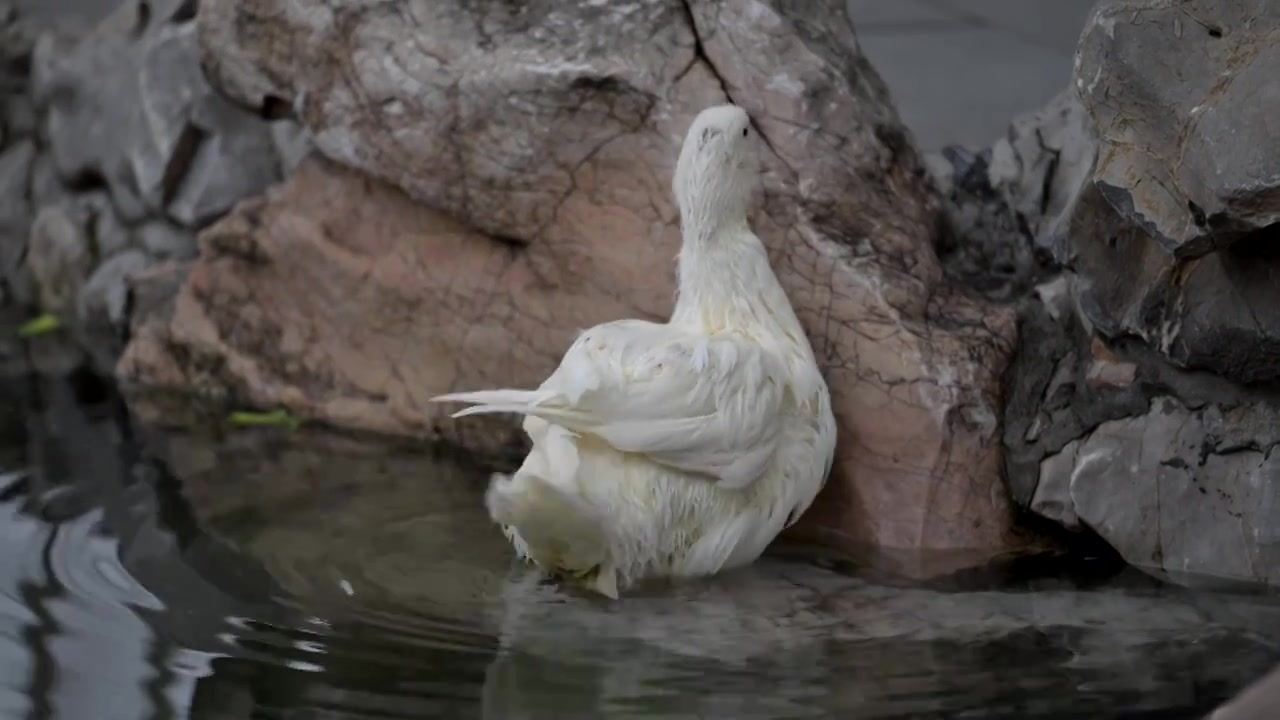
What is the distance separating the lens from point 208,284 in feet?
16.6

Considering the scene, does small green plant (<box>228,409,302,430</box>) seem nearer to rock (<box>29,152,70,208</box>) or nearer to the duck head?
the duck head

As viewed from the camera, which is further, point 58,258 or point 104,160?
point 58,258

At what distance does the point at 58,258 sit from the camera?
6.20 meters

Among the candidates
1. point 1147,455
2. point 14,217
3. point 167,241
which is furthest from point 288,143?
point 1147,455

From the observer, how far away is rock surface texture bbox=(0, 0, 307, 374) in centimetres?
573

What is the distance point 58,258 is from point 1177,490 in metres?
4.20

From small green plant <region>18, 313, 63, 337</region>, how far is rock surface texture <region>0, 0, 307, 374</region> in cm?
4

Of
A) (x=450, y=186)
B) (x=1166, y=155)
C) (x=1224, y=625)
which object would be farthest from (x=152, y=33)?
(x=1224, y=625)

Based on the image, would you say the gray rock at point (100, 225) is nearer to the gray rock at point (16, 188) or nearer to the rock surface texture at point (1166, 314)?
the gray rock at point (16, 188)

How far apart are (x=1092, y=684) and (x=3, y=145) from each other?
5.08 meters

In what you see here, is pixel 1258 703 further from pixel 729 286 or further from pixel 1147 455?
pixel 729 286

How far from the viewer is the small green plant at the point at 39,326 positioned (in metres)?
6.02

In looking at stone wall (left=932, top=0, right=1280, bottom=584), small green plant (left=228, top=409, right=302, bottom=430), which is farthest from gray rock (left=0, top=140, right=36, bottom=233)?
stone wall (left=932, top=0, right=1280, bottom=584)

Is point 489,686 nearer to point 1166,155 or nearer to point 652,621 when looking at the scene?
point 652,621
